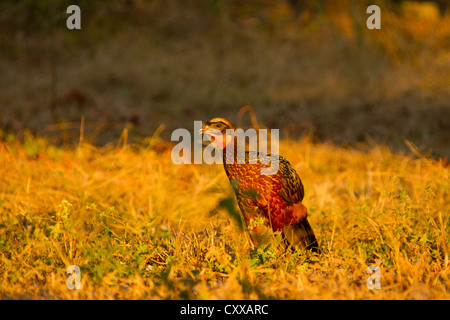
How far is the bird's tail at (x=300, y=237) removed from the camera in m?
3.03

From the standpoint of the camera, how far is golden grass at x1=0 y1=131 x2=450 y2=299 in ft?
8.51

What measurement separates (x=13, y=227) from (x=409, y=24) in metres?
9.35

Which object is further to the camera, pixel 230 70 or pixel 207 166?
pixel 230 70

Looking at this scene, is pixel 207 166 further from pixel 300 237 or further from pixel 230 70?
pixel 230 70

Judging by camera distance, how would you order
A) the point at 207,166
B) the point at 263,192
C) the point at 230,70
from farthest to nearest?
the point at 230,70 < the point at 207,166 < the point at 263,192

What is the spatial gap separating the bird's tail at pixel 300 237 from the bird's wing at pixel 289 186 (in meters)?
0.15

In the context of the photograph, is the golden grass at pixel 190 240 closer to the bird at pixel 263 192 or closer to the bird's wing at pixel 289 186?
the bird at pixel 263 192

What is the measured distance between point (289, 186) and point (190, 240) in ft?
2.11

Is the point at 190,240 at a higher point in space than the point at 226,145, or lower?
lower

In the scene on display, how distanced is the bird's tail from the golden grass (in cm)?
6

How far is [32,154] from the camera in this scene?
5.18 m

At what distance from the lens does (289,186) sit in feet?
10.1

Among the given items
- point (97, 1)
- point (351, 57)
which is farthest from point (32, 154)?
point (351, 57)

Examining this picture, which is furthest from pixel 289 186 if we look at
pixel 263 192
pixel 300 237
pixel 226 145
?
pixel 226 145
